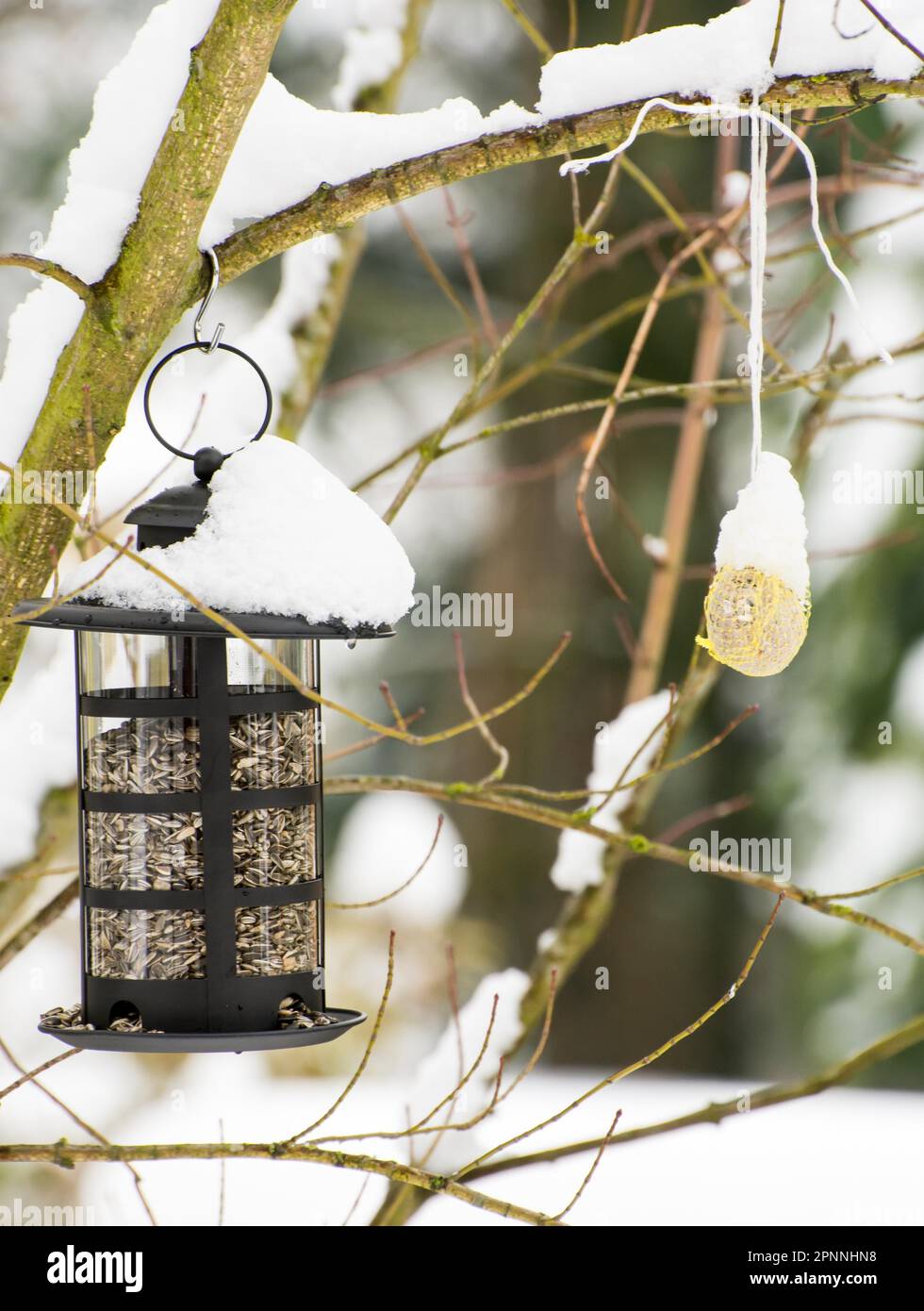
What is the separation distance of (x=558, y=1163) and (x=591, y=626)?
3.31 metres

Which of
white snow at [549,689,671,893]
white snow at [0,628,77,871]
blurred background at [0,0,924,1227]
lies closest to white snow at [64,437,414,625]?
white snow at [0,628,77,871]

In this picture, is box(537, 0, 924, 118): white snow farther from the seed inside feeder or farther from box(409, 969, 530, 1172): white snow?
box(409, 969, 530, 1172): white snow

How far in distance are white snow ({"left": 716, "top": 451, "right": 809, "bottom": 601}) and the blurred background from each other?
181 inches

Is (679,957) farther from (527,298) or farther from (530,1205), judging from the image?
(527,298)

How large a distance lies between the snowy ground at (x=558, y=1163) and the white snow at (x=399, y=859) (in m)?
0.91

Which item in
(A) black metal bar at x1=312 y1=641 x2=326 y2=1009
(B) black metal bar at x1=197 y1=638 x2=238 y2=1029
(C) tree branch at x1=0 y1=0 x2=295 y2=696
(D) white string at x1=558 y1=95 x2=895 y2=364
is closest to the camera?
(D) white string at x1=558 y1=95 x2=895 y2=364

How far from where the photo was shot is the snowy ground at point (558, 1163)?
158 inches

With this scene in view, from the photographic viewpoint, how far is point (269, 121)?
63.7 inches

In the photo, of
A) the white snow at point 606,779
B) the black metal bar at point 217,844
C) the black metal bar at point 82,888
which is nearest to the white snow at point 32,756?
the black metal bar at point 82,888

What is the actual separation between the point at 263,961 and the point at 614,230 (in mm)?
5297

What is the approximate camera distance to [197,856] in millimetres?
1553

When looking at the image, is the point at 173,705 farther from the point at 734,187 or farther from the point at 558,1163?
the point at 558,1163

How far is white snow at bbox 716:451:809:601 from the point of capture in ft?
4.74

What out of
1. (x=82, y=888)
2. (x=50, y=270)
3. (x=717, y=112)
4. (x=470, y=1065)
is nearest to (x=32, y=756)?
(x=82, y=888)
